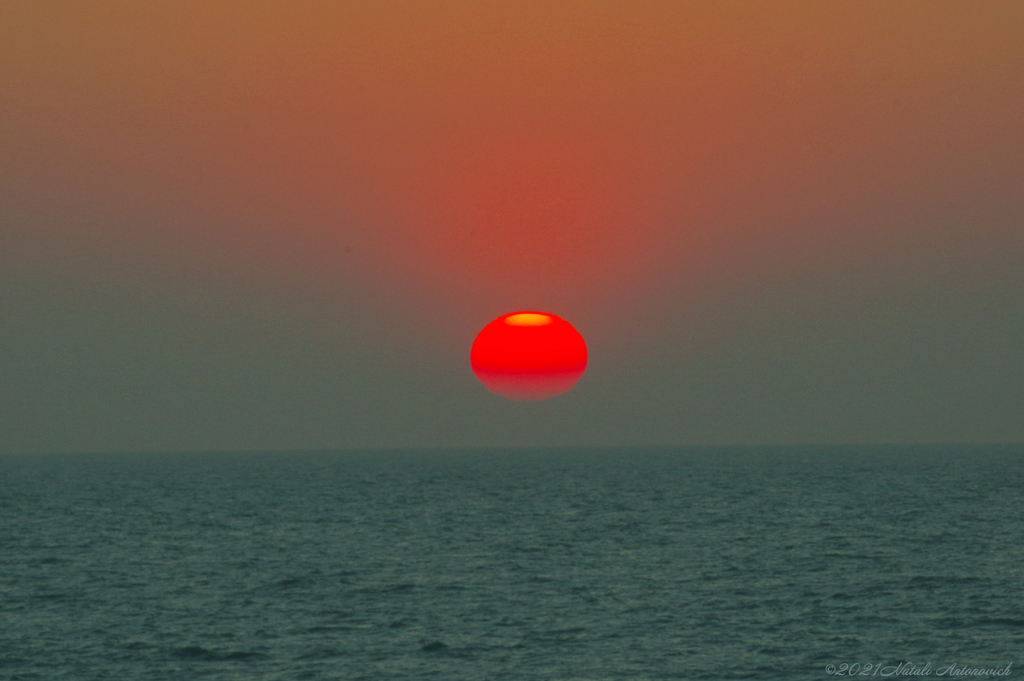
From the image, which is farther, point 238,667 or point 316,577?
point 316,577

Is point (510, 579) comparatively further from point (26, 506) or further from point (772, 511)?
point (26, 506)

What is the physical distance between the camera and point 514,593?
184ft

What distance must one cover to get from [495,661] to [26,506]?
3726 inches

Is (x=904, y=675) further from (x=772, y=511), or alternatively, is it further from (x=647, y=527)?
(x=772, y=511)

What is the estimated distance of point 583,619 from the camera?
1948 inches

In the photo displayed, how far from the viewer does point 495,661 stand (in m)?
42.0

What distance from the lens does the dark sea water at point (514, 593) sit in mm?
42062

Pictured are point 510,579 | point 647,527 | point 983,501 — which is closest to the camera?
point 510,579

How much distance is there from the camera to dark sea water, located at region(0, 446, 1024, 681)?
1656 inches

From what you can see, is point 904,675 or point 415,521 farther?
point 415,521

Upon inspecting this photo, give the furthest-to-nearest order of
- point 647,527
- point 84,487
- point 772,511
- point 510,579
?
point 84,487, point 772,511, point 647,527, point 510,579

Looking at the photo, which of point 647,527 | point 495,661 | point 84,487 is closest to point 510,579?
point 495,661

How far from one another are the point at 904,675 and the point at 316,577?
33.7 meters

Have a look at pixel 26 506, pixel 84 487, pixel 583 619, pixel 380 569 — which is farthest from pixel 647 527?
pixel 84 487
